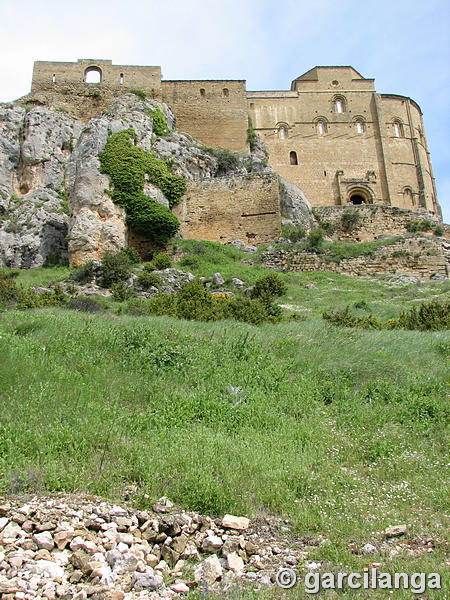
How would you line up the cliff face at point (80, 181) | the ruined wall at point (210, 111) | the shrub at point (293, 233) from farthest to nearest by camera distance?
the ruined wall at point (210, 111) → the shrub at point (293, 233) → the cliff face at point (80, 181)

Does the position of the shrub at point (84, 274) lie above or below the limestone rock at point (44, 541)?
above

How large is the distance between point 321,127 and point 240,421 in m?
34.8

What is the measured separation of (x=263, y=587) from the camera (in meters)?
2.94

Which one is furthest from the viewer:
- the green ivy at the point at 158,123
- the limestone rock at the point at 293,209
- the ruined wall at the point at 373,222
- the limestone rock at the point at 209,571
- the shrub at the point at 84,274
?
the green ivy at the point at 158,123

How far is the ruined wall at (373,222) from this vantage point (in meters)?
24.8

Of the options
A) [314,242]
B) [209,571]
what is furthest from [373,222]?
[209,571]

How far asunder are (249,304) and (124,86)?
2356cm

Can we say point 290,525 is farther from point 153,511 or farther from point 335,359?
point 335,359

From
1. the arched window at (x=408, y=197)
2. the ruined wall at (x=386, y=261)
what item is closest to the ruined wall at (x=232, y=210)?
the ruined wall at (x=386, y=261)

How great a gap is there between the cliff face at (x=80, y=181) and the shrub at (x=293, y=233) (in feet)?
1.35

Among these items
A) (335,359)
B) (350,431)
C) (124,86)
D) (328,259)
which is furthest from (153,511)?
(124,86)

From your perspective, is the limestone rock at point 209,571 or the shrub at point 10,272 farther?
the shrub at point 10,272

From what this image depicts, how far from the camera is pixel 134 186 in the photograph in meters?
20.5

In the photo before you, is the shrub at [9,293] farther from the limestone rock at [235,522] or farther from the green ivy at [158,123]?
the green ivy at [158,123]
